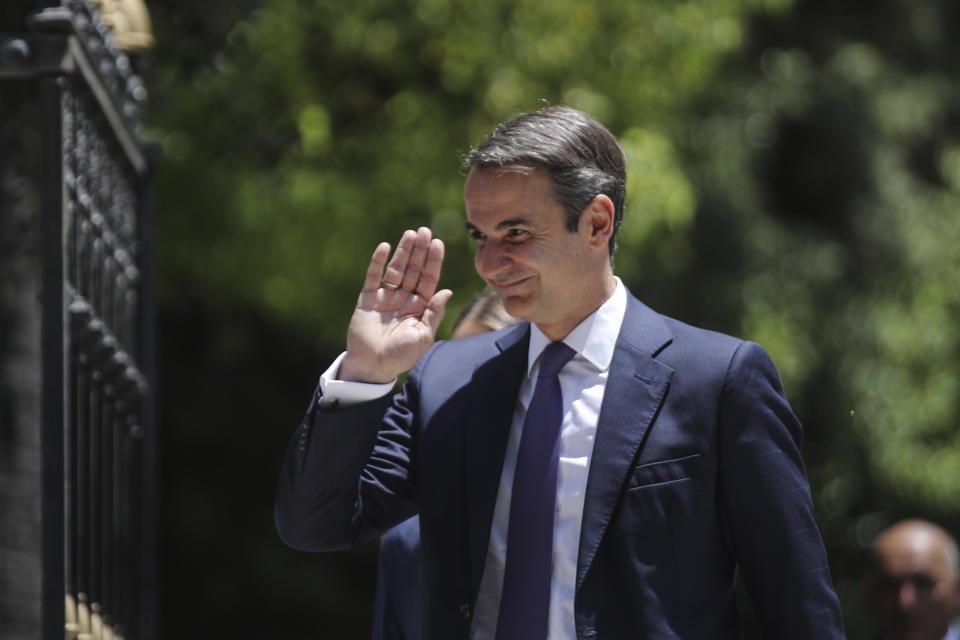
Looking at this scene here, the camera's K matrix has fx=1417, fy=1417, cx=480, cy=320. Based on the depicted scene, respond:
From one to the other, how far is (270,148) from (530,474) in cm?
624

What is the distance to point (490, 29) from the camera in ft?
26.4

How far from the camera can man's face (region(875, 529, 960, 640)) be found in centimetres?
448

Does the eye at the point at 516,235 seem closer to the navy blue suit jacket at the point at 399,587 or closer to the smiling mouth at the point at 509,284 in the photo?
the smiling mouth at the point at 509,284

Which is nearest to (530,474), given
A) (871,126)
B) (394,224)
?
(394,224)

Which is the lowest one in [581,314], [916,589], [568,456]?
[916,589]

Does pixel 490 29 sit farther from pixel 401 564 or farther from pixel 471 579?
→ pixel 471 579

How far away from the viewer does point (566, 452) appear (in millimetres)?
2484

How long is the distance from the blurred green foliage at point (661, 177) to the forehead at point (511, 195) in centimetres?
302

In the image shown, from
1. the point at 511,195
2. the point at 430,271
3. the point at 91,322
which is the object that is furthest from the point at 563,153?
the point at 91,322

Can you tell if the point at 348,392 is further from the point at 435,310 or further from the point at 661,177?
the point at 661,177

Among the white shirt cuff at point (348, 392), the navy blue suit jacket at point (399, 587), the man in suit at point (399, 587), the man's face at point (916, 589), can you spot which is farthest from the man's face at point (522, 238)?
the man's face at point (916, 589)

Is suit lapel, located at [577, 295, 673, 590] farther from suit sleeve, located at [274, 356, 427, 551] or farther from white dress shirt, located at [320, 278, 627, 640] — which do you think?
suit sleeve, located at [274, 356, 427, 551]

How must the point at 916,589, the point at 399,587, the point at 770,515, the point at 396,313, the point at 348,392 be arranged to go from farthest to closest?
the point at 916,589 < the point at 399,587 < the point at 396,313 < the point at 348,392 < the point at 770,515

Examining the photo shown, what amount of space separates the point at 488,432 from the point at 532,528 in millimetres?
210
